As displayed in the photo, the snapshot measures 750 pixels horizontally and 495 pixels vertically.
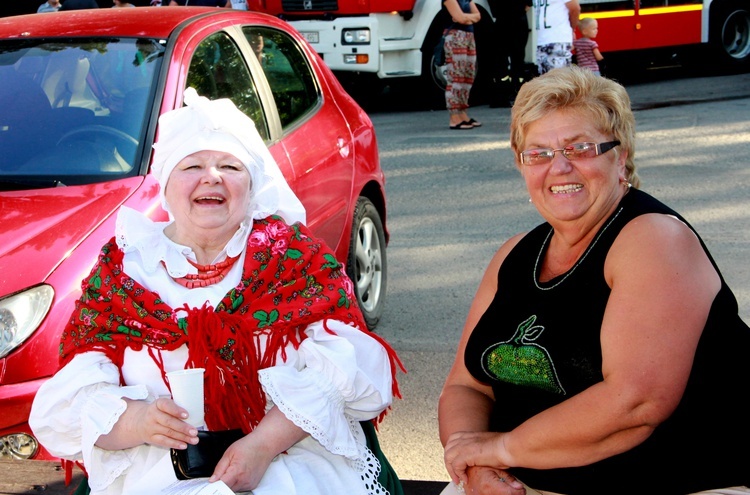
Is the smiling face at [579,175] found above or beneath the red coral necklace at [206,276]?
above

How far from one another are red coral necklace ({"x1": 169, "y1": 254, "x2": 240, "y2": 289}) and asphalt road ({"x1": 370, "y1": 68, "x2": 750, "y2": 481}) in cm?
161

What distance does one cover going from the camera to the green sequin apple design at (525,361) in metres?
2.52

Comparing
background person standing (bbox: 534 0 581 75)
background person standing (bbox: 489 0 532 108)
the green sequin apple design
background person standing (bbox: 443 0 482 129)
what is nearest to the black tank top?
the green sequin apple design

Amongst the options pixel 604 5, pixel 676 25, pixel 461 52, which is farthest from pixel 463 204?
pixel 676 25

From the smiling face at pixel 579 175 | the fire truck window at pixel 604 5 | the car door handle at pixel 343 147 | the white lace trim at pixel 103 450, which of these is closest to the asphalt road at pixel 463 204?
the car door handle at pixel 343 147

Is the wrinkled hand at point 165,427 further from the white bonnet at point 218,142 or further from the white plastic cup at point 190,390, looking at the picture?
the white bonnet at point 218,142

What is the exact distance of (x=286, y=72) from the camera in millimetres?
5285

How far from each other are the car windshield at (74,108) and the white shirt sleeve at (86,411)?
5.09 feet

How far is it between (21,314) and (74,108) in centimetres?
137

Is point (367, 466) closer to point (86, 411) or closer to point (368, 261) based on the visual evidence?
point (86, 411)

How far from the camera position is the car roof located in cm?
473

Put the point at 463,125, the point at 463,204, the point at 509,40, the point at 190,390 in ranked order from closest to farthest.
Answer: the point at 190,390, the point at 463,204, the point at 463,125, the point at 509,40

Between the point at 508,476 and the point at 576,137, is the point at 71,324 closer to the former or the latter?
the point at 508,476

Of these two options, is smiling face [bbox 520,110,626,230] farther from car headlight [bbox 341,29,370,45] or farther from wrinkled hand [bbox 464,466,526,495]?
car headlight [bbox 341,29,370,45]
